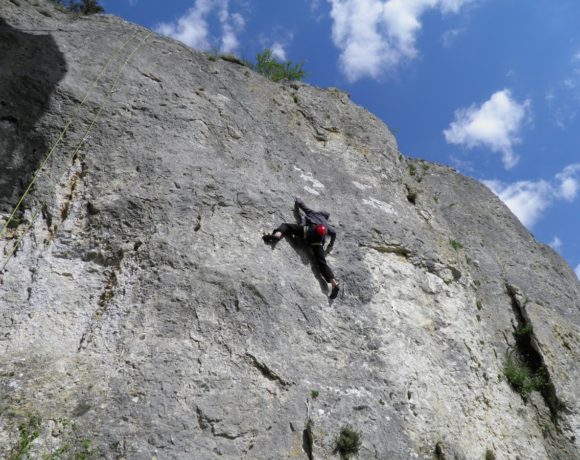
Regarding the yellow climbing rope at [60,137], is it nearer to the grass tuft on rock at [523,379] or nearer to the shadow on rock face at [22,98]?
the shadow on rock face at [22,98]

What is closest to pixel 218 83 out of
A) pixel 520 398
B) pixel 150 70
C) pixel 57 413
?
pixel 150 70

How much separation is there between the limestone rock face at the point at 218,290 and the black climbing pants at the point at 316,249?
0.23 m

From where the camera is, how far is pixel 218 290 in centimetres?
740

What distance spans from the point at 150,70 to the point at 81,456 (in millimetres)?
7654

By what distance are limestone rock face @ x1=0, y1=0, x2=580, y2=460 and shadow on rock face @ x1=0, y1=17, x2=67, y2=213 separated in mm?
36

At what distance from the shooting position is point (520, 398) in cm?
959

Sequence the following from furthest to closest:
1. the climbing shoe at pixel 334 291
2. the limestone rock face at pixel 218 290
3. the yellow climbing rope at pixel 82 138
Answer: the climbing shoe at pixel 334 291 < the yellow climbing rope at pixel 82 138 < the limestone rock face at pixel 218 290

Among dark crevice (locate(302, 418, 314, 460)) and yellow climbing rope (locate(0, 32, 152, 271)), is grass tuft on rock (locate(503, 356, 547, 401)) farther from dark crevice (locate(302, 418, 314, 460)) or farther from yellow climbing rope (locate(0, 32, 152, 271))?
yellow climbing rope (locate(0, 32, 152, 271))

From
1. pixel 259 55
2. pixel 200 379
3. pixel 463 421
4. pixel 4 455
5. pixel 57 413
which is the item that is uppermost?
pixel 259 55

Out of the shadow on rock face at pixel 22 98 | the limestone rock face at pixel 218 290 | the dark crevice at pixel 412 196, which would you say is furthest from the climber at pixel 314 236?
the shadow on rock face at pixel 22 98

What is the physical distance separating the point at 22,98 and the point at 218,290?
4.60m

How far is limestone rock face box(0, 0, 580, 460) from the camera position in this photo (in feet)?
20.2

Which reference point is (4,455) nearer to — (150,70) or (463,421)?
(463,421)

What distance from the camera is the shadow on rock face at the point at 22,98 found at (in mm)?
7734
